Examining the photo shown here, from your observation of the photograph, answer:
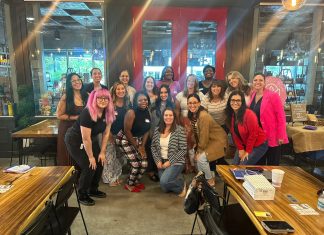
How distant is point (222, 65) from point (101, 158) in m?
3.00

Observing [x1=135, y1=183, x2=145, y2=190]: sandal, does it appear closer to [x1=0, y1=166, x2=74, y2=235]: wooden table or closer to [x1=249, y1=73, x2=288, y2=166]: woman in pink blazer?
[x1=0, y1=166, x2=74, y2=235]: wooden table

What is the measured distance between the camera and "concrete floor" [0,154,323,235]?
99.1 inches

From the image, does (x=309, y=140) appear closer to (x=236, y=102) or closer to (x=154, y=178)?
(x=236, y=102)

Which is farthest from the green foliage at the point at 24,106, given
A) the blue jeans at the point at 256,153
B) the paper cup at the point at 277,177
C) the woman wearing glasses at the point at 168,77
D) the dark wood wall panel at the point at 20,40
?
the paper cup at the point at 277,177

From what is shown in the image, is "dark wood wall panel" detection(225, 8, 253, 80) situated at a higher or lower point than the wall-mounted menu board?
higher

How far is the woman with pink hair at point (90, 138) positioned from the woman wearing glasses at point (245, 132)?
141cm

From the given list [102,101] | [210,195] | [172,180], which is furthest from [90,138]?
[210,195]

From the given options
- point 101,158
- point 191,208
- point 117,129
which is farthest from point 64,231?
point 117,129

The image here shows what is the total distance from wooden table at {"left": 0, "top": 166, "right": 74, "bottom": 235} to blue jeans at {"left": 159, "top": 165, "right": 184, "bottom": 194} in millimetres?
1244

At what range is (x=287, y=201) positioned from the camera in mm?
1704

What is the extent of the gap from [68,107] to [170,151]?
4.80 ft

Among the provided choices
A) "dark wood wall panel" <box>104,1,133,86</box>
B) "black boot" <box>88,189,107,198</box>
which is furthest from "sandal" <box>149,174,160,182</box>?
"dark wood wall panel" <box>104,1,133,86</box>

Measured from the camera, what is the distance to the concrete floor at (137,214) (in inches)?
99.1

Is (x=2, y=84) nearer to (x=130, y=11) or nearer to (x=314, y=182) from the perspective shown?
(x=130, y=11)
